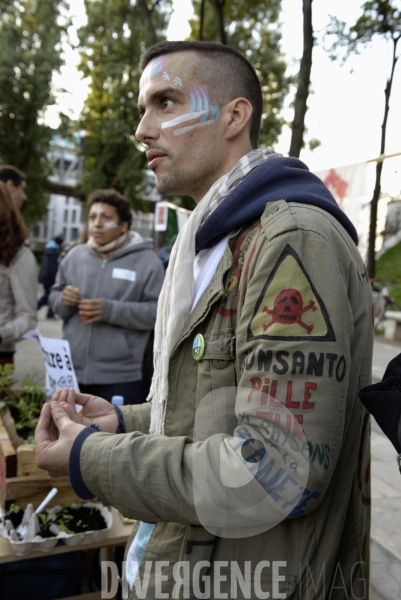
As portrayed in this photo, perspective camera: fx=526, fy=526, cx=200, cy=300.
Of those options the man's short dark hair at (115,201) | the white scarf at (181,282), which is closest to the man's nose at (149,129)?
the white scarf at (181,282)

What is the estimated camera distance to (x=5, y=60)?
70.9ft

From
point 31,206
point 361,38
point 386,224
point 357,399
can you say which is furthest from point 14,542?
point 31,206

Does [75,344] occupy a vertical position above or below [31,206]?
below

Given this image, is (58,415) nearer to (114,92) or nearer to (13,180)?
(13,180)

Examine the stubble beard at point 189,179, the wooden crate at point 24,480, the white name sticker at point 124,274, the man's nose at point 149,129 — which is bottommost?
the wooden crate at point 24,480

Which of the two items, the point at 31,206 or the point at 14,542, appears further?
the point at 31,206

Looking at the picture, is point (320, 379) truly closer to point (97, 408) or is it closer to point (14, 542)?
point (97, 408)

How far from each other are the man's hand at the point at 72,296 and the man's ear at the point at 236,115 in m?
2.13

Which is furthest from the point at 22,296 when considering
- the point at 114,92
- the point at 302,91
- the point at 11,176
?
the point at 114,92

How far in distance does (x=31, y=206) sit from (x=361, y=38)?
19202 millimetres

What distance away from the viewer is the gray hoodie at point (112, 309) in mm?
3523

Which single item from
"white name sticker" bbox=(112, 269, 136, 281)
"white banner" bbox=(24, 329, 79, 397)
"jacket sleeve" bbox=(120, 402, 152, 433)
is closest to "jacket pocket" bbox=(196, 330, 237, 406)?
"jacket sleeve" bbox=(120, 402, 152, 433)

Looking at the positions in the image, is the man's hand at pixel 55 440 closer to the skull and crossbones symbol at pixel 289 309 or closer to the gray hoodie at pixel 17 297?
the skull and crossbones symbol at pixel 289 309

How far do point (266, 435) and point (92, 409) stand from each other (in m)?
0.86
